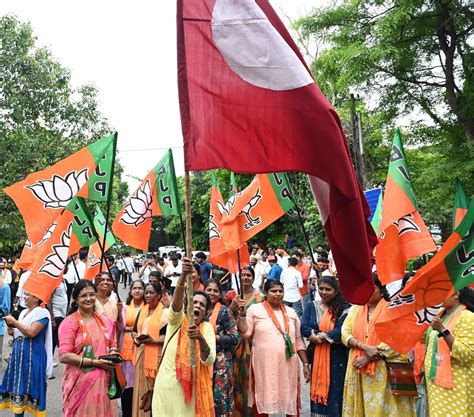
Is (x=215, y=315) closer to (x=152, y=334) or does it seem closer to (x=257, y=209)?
(x=152, y=334)

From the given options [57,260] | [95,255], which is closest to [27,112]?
[95,255]

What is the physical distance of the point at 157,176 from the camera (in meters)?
7.36

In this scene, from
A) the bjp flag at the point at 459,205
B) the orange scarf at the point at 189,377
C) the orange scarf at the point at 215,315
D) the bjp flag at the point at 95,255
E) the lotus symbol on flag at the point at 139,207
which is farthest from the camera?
the bjp flag at the point at 95,255

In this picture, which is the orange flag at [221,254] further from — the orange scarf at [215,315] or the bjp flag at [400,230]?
the bjp flag at [400,230]

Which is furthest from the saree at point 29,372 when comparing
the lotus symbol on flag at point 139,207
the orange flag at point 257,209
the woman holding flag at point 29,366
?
the orange flag at point 257,209

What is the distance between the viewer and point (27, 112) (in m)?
14.8

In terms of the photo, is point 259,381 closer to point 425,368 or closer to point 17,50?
point 425,368

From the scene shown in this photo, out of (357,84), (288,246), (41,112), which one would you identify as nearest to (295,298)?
(357,84)

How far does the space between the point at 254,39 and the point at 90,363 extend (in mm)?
3018

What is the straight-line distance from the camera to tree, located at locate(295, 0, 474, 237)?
12.3 m

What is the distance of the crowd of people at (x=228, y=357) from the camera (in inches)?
169

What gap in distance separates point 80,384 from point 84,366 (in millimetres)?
148

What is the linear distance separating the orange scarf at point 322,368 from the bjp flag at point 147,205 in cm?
251

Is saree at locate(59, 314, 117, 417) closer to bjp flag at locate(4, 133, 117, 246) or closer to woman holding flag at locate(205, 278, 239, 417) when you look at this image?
woman holding flag at locate(205, 278, 239, 417)
